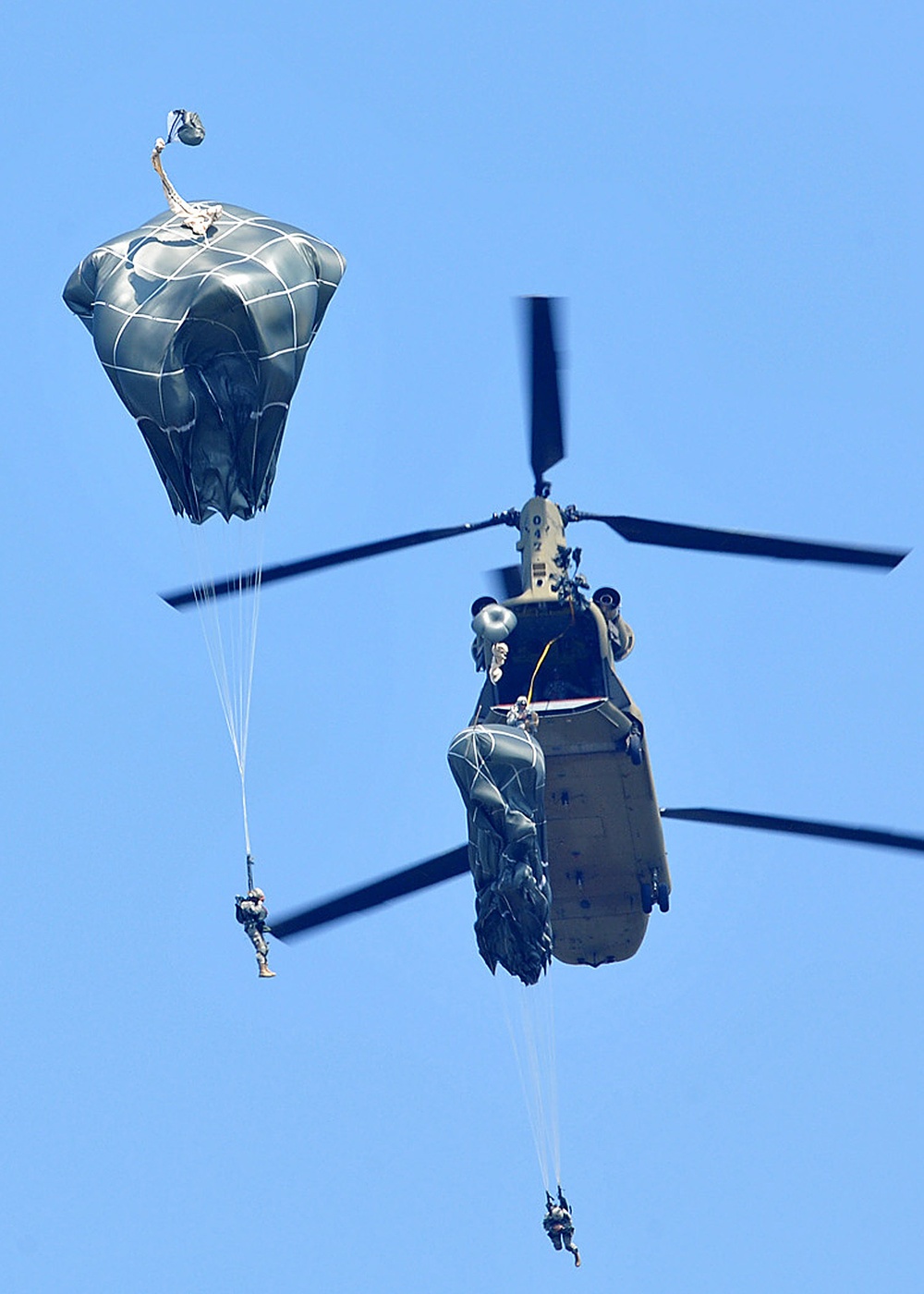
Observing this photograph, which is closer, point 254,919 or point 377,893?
point 254,919

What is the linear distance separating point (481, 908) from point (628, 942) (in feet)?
15.6

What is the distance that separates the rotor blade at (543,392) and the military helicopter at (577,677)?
0.07 ft

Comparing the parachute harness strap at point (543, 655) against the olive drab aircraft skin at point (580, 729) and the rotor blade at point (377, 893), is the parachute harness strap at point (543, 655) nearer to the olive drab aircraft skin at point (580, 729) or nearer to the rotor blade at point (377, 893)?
the olive drab aircraft skin at point (580, 729)

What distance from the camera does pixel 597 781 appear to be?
52219 millimetres

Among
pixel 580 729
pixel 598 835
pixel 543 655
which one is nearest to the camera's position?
pixel 580 729

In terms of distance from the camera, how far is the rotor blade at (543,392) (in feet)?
164

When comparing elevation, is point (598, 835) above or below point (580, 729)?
below

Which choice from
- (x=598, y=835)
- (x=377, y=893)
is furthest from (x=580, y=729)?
(x=377, y=893)

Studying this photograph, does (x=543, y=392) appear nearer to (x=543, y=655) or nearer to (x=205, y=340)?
(x=543, y=655)

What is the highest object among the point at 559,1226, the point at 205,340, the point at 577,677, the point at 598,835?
the point at 205,340

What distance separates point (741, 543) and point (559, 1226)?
10.9 meters

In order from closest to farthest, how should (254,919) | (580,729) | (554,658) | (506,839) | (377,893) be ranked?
(254,919) < (506,839) < (580,729) < (554,658) < (377,893)

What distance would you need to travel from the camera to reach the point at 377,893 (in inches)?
2144

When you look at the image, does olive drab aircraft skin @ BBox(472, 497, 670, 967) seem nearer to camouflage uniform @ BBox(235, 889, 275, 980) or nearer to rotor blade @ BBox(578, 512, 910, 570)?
rotor blade @ BBox(578, 512, 910, 570)
